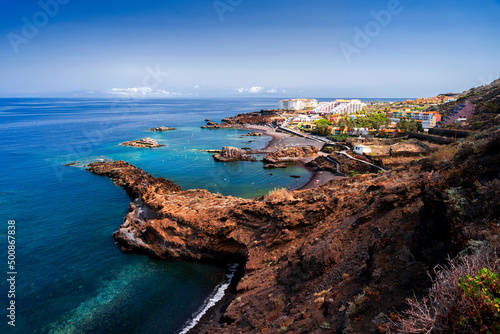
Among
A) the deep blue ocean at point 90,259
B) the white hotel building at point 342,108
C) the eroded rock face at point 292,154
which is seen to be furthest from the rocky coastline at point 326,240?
the white hotel building at point 342,108

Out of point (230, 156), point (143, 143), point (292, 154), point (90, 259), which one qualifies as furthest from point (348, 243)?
point (143, 143)

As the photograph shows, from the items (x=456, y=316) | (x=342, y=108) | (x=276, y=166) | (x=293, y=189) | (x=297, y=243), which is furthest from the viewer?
(x=342, y=108)

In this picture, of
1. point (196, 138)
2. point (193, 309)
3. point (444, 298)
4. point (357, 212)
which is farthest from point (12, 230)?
point (196, 138)

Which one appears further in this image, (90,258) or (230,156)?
(230,156)

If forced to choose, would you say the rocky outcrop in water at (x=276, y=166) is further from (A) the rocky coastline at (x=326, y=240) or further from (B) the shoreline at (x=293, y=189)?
(A) the rocky coastline at (x=326, y=240)

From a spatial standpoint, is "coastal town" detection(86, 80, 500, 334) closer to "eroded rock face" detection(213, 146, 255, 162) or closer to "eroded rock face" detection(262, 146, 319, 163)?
"eroded rock face" detection(213, 146, 255, 162)

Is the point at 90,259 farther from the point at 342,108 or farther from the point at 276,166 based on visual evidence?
the point at 342,108
